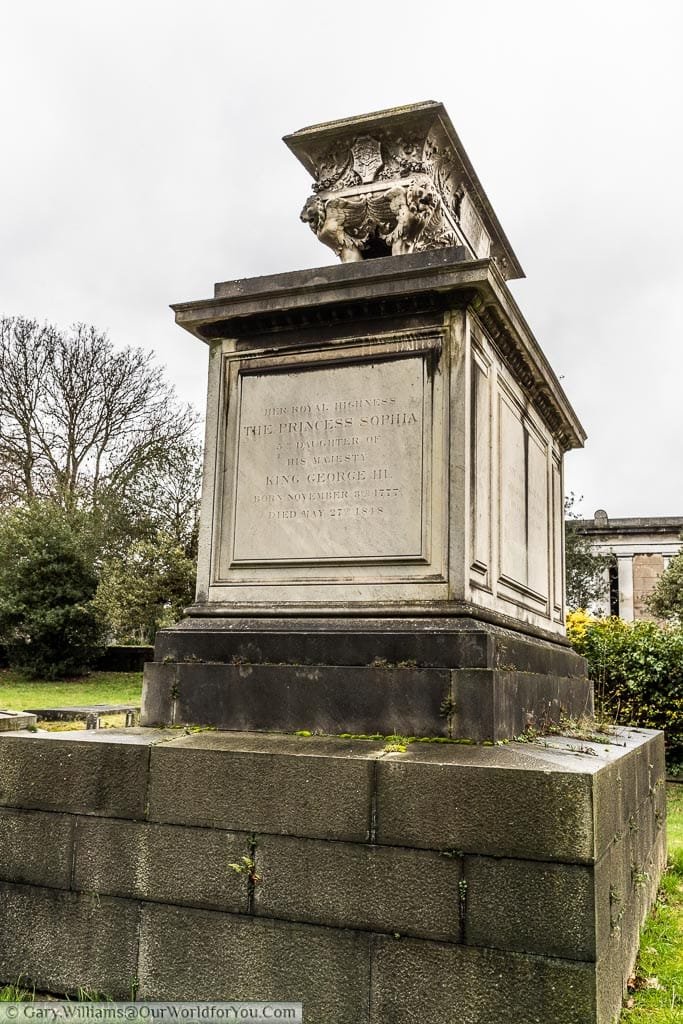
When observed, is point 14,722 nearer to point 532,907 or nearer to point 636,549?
point 532,907

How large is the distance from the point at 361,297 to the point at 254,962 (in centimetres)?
350

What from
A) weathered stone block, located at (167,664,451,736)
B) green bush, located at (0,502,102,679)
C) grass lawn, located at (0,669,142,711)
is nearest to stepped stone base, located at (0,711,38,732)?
weathered stone block, located at (167,664,451,736)

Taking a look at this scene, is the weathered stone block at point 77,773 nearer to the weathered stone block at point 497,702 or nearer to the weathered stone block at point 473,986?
the weathered stone block at point 473,986

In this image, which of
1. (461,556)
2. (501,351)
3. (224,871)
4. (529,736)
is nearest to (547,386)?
(501,351)

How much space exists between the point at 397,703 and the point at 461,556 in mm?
868

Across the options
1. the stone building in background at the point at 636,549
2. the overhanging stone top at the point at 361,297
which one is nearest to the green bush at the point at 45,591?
the overhanging stone top at the point at 361,297

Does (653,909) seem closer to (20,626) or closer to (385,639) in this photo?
(385,639)

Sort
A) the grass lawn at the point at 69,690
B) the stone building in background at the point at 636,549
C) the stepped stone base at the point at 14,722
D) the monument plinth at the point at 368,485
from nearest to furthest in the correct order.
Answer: the monument plinth at the point at 368,485
the stepped stone base at the point at 14,722
the grass lawn at the point at 69,690
the stone building in background at the point at 636,549

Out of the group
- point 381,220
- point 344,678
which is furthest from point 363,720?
point 381,220

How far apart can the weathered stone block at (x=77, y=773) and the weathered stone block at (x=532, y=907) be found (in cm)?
156

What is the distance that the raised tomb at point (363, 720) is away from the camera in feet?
11.8

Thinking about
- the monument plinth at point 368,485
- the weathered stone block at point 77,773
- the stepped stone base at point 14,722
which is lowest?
the stepped stone base at point 14,722

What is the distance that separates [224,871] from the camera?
3.97 metres

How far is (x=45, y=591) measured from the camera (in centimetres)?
2808
